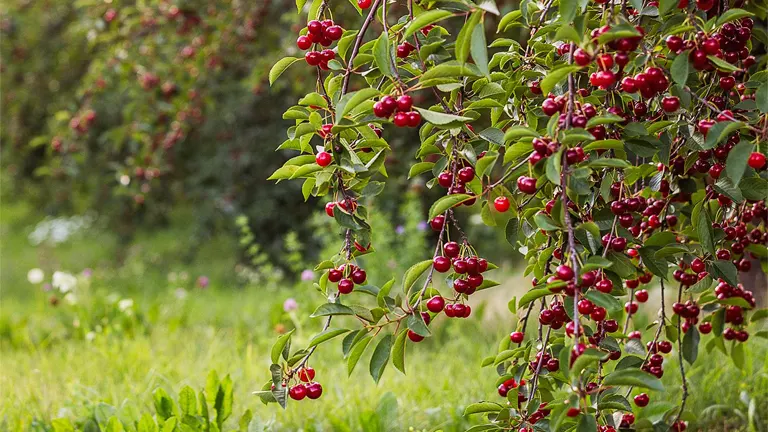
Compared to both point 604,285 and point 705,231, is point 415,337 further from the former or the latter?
point 705,231

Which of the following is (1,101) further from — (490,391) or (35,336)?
(490,391)

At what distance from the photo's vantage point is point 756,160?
0.95 m

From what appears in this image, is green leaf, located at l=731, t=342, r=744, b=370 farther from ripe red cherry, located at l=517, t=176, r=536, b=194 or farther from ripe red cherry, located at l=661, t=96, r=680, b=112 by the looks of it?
ripe red cherry, located at l=517, t=176, r=536, b=194

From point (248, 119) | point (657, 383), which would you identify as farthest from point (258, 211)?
point (657, 383)

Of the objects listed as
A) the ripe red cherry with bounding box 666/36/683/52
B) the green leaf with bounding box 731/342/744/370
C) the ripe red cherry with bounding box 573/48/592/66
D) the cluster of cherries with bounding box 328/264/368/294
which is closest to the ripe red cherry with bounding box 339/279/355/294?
the cluster of cherries with bounding box 328/264/368/294

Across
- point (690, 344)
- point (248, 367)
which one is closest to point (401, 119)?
point (690, 344)

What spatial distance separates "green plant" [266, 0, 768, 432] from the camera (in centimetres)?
92

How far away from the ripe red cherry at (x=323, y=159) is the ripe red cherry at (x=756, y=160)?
0.56 m

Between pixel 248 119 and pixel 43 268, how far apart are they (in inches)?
95.8

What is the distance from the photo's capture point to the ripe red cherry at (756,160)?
3.10ft

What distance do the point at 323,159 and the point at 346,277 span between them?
0.19 meters

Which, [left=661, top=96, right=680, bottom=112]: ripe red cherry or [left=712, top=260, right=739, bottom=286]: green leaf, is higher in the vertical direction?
[left=661, top=96, right=680, bottom=112]: ripe red cherry

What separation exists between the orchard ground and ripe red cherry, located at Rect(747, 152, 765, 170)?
2.90 ft

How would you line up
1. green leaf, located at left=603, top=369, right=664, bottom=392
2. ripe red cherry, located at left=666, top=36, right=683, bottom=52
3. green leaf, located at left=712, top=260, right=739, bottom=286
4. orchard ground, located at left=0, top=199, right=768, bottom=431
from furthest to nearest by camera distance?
1. orchard ground, located at left=0, top=199, right=768, bottom=431
2. green leaf, located at left=712, top=260, right=739, bottom=286
3. ripe red cherry, located at left=666, top=36, right=683, bottom=52
4. green leaf, located at left=603, top=369, right=664, bottom=392
